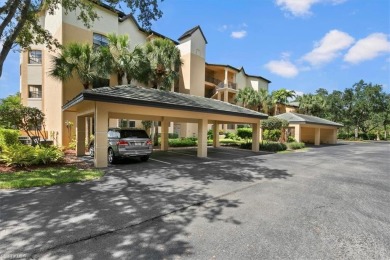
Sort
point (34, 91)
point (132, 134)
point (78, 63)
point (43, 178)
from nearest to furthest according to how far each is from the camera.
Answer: point (43, 178) → point (132, 134) → point (78, 63) → point (34, 91)

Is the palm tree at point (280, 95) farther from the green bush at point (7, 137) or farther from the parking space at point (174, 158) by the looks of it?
the green bush at point (7, 137)

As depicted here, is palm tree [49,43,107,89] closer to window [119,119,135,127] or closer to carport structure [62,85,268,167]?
carport structure [62,85,268,167]

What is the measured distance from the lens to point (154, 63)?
69.2 feet

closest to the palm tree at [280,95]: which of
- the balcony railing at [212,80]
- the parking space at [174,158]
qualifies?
the balcony railing at [212,80]

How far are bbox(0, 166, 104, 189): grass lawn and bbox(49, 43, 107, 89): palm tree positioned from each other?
32.5ft

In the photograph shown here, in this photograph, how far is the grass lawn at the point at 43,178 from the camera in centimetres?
709

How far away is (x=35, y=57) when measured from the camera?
2142cm

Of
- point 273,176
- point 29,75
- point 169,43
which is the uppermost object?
point 169,43

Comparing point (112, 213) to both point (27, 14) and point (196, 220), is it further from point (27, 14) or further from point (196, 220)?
point (27, 14)

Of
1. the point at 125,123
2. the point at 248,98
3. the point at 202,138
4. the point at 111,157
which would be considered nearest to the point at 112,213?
the point at 111,157

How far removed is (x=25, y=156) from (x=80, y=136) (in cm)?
486

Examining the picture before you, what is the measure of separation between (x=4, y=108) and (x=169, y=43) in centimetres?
1435

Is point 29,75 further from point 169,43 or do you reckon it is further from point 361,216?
point 361,216

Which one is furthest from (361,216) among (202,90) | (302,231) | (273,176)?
(202,90)
